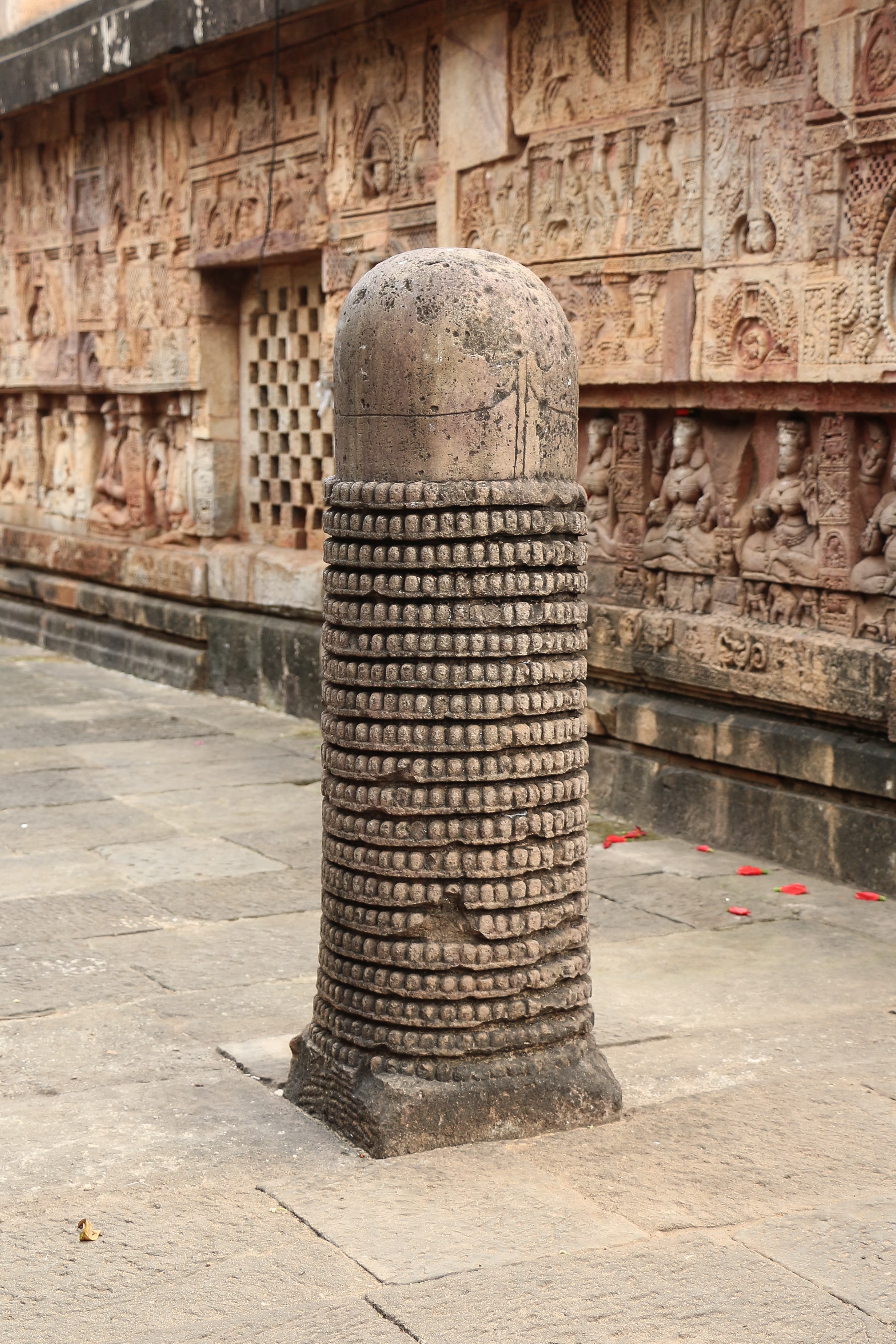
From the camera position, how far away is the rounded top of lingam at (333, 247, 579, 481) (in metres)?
3.48

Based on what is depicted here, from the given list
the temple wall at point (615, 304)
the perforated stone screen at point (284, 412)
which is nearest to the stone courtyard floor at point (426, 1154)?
the temple wall at point (615, 304)

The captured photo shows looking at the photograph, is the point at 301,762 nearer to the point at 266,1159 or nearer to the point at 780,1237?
the point at 266,1159

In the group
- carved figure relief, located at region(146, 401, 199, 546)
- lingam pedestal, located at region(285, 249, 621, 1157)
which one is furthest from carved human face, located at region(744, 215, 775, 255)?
carved figure relief, located at region(146, 401, 199, 546)

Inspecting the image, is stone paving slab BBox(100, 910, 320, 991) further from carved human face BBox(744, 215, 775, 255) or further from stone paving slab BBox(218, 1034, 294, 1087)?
carved human face BBox(744, 215, 775, 255)

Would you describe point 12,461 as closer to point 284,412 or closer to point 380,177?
point 284,412

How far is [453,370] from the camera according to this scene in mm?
3479

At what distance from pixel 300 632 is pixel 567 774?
531 cm

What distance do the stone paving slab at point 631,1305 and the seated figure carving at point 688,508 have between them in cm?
381

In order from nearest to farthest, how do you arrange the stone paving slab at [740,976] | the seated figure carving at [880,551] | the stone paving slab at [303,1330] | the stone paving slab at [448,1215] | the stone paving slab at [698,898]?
the stone paving slab at [303,1330] < the stone paving slab at [448,1215] < the stone paving slab at [740,976] < the stone paving slab at [698,898] < the seated figure carving at [880,551]

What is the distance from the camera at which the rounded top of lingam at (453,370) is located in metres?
3.48

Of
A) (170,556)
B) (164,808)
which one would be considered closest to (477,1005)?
(164,808)

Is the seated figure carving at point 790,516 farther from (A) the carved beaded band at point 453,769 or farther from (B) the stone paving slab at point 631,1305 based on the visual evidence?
(B) the stone paving slab at point 631,1305

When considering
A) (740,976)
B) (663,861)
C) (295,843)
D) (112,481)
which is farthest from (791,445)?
(112,481)

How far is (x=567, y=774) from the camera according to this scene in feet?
12.2
